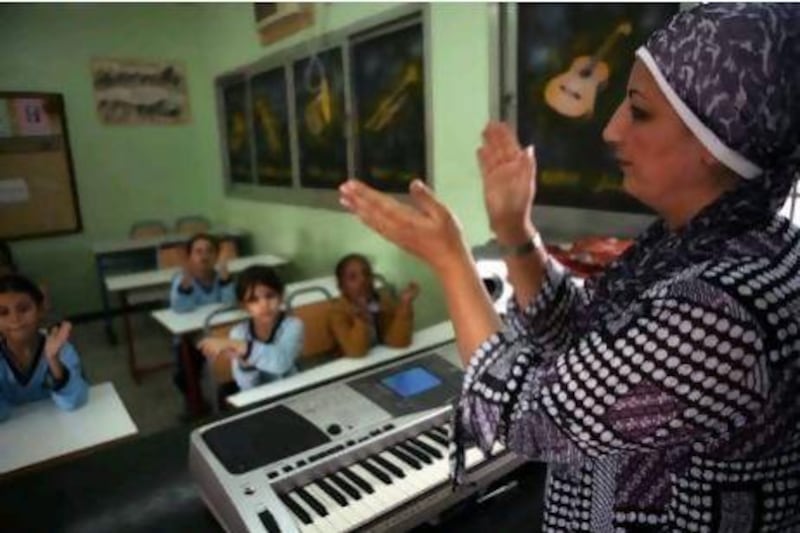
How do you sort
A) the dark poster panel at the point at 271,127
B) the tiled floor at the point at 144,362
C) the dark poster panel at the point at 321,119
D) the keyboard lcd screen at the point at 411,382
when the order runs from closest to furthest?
the keyboard lcd screen at the point at 411,382 → the tiled floor at the point at 144,362 → the dark poster panel at the point at 321,119 → the dark poster panel at the point at 271,127

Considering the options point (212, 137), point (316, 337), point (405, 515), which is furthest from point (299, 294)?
point (212, 137)

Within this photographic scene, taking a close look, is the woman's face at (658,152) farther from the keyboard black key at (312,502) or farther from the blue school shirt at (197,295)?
the blue school shirt at (197,295)

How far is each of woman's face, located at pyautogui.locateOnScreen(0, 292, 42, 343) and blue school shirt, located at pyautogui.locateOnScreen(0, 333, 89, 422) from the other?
1.6 inches

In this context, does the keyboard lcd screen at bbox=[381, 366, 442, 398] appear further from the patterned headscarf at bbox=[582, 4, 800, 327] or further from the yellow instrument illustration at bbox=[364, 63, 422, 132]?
the yellow instrument illustration at bbox=[364, 63, 422, 132]

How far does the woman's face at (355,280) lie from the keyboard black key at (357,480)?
1.46 metres

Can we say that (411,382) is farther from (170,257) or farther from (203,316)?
(170,257)

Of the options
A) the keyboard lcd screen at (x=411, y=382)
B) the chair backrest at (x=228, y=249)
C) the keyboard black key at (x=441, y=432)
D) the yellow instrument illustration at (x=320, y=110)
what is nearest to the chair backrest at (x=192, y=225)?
the chair backrest at (x=228, y=249)

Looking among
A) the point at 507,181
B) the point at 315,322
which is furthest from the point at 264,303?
the point at 507,181

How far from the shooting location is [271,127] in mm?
3732

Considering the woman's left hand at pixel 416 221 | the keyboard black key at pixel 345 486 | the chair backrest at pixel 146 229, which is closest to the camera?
the woman's left hand at pixel 416 221

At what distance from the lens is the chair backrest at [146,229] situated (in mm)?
4371

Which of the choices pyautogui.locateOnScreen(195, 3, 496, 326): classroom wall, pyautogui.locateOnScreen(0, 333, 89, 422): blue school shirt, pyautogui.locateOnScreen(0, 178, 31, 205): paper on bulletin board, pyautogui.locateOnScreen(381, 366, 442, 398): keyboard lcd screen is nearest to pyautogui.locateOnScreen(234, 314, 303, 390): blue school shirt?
pyautogui.locateOnScreen(0, 333, 89, 422): blue school shirt

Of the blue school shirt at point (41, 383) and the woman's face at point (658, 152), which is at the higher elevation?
the woman's face at point (658, 152)

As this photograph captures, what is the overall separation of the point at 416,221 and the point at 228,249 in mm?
3688
